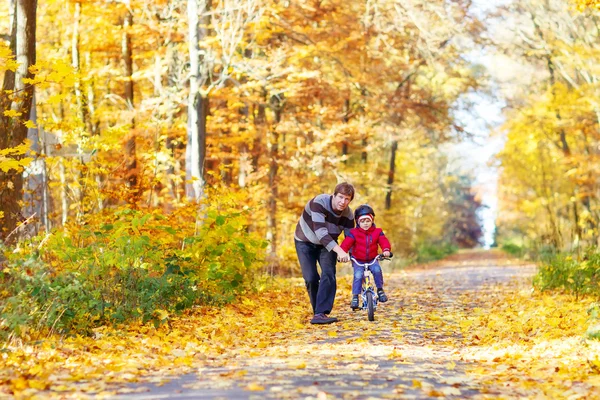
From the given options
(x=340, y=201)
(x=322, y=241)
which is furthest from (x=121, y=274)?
(x=340, y=201)

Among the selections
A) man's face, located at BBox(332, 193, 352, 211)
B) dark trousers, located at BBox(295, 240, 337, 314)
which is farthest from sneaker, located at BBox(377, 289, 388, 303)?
man's face, located at BBox(332, 193, 352, 211)

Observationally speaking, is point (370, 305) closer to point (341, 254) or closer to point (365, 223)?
point (365, 223)

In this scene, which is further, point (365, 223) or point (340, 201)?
point (365, 223)

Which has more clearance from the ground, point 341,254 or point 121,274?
point 341,254

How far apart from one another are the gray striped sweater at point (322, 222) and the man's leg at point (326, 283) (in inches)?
9.2

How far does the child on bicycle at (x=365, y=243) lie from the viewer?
10.6m

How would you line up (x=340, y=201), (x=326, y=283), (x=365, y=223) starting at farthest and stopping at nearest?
1. (x=326, y=283)
2. (x=365, y=223)
3. (x=340, y=201)

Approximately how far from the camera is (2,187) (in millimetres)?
11508

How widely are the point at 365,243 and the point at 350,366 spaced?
382cm

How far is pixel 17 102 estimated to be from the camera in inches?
454

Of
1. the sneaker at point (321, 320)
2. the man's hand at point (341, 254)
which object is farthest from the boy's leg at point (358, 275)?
the man's hand at point (341, 254)

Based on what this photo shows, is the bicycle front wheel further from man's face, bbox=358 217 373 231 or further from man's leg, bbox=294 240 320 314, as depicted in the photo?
man's face, bbox=358 217 373 231

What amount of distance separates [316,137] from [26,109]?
13.5m

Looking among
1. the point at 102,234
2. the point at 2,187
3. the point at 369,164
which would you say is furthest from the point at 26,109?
the point at 369,164
